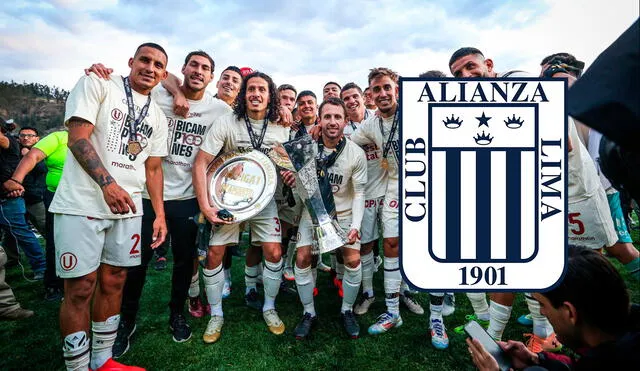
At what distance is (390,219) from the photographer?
3.28 metres

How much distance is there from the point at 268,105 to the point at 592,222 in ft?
9.54

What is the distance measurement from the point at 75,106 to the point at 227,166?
1235mm

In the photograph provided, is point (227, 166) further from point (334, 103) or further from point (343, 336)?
point (343, 336)

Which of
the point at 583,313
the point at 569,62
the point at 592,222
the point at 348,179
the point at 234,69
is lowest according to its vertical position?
the point at 583,313

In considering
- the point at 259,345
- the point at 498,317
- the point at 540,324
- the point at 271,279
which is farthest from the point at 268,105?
the point at 540,324

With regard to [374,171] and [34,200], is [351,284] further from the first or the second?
[34,200]

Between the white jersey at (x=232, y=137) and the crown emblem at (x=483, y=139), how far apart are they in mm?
1925

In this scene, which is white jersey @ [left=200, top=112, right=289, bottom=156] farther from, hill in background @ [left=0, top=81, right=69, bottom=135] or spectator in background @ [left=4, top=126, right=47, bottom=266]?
hill in background @ [left=0, top=81, right=69, bottom=135]

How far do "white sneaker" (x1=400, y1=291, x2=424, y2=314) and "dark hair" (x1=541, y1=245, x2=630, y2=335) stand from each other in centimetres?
226

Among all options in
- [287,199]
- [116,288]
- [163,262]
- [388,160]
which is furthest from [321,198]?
[163,262]

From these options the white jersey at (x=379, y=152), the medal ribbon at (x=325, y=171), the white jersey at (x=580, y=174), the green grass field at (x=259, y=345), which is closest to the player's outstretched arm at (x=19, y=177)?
the green grass field at (x=259, y=345)

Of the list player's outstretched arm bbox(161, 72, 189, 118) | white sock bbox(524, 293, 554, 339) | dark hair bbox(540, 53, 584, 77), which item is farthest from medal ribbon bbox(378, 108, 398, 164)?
player's outstretched arm bbox(161, 72, 189, 118)

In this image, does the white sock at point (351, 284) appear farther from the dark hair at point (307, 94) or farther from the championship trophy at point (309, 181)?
the dark hair at point (307, 94)

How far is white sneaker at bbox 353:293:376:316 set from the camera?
3.48 metres
